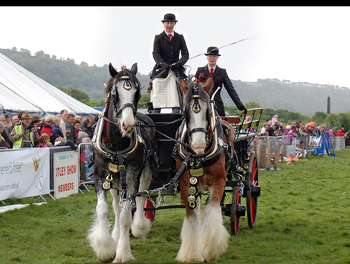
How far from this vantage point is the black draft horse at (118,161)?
5.04 m

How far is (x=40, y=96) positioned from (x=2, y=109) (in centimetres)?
393

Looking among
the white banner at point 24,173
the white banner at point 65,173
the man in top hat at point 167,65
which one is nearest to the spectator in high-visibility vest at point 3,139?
the white banner at point 24,173

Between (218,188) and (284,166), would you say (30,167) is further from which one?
(284,166)

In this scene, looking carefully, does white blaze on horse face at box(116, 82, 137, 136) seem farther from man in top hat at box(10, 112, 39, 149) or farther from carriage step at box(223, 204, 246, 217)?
man in top hat at box(10, 112, 39, 149)

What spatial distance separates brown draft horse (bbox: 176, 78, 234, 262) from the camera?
16.7ft

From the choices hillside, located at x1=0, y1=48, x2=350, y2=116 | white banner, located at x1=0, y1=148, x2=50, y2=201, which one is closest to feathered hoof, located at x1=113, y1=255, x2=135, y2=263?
white banner, located at x1=0, y1=148, x2=50, y2=201

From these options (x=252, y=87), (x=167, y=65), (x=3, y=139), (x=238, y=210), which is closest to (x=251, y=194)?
(x=238, y=210)

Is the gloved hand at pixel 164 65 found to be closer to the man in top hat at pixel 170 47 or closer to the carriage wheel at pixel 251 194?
the man in top hat at pixel 170 47

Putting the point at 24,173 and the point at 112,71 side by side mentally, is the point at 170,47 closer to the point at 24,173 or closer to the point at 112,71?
the point at 112,71

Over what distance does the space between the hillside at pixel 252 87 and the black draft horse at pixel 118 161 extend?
54.1 meters

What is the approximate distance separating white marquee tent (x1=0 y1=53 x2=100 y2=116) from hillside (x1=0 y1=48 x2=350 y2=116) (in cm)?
4043

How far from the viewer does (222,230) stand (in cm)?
517

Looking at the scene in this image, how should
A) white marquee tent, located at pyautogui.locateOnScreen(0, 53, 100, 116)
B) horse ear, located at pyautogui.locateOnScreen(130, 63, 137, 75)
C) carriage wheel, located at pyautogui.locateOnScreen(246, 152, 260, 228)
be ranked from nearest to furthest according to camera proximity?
horse ear, located at pyautogui.locateOnScreen(130, 63, 137, 75) < carriage wheel, located at pyautogui.locateOnScreen(246, 152, 260, 228) < white marquee tent, located at pyautogui.locateOnScreen(0, 53, 100, 116)

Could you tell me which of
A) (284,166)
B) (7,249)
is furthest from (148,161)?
(284,166)
